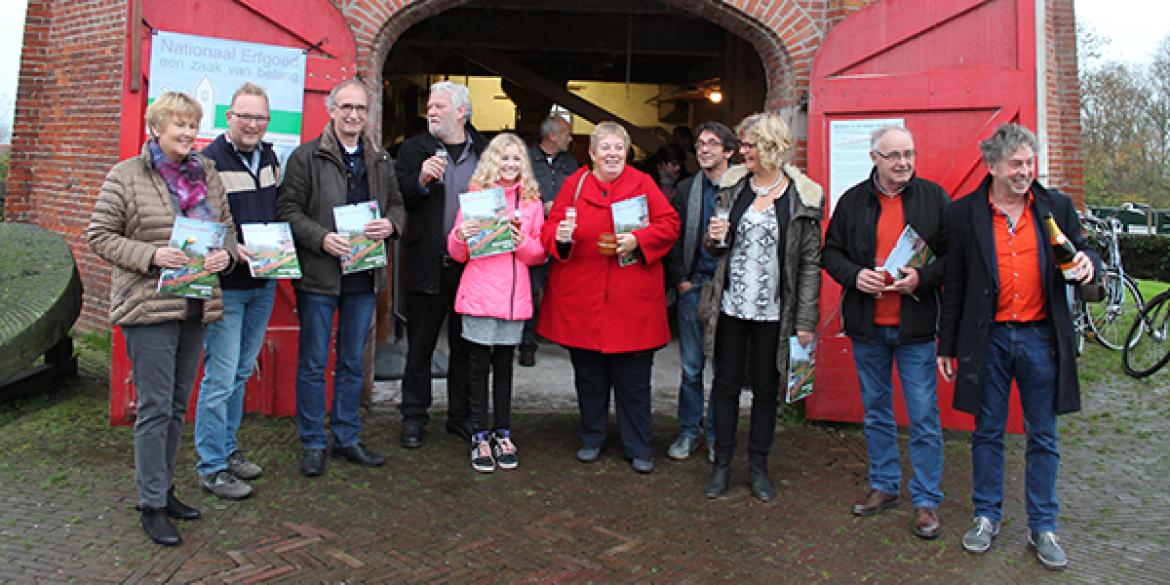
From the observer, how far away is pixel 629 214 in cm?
452

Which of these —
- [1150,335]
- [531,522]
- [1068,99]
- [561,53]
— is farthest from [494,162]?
Answer: [1068,99]

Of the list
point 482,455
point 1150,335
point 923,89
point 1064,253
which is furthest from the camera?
point 1150,335

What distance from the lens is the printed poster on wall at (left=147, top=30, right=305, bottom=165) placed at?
203 inches

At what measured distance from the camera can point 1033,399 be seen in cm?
371

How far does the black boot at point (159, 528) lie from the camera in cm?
366

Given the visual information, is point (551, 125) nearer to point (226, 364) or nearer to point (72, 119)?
point (226, 364)

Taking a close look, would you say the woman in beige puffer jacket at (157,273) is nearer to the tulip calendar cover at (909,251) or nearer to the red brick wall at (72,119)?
the tulip calendar cover at (909,251)

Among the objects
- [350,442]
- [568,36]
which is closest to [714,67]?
[568,36]

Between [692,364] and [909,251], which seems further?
[692,364]

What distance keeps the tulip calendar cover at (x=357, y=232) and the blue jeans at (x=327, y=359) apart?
8.5 inches

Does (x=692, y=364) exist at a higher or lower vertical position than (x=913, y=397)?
higher

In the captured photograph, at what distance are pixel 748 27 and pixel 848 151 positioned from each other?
4.18 ft

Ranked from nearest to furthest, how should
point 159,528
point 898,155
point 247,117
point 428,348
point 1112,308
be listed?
point 159,528
point 898,155
point 247,117
point 428,348
point 1112,308

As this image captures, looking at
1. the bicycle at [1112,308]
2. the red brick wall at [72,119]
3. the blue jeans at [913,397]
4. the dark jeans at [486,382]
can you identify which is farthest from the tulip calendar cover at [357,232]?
the bicycle at [1112,308]
